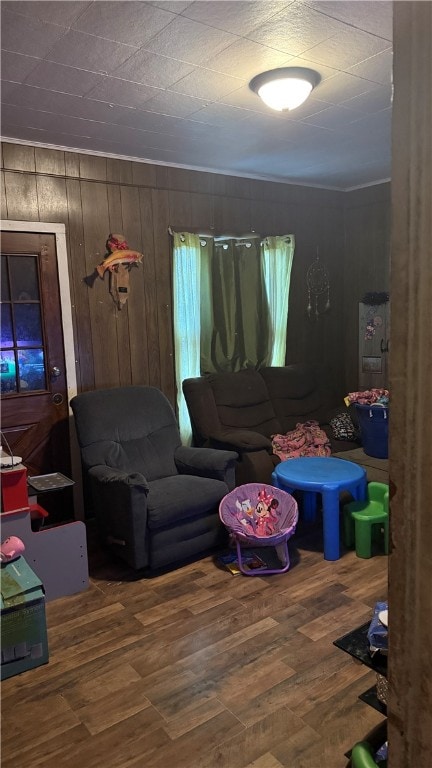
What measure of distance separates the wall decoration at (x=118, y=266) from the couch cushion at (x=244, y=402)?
36.8 inches

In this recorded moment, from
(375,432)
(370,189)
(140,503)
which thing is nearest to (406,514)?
(140,503)

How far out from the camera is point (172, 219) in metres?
4.05

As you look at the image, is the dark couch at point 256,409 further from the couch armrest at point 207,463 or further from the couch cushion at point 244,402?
the couch armrest at point 207,463

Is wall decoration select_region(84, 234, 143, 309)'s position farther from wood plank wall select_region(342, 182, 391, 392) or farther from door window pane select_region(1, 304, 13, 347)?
wood plank wall select_region(342, 182, 391, 392)

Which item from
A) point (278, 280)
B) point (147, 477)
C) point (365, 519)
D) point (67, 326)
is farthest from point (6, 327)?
point (365, 519)

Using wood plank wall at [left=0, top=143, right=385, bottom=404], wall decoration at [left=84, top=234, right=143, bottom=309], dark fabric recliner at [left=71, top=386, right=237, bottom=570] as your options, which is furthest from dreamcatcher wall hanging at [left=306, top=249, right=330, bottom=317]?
dark fabric recliner at [left=71, top=386, right=237, bottom=570]

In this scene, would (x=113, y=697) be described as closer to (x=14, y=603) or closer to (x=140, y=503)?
(x=14, y=603)

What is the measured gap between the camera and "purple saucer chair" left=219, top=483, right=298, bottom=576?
2975 mm

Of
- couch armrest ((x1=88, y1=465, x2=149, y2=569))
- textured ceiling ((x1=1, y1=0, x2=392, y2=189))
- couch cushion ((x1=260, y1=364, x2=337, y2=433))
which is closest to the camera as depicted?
textured ceiling ((x1=1, y1=0, x2=392, y2=189))

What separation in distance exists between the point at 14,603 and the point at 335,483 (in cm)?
180

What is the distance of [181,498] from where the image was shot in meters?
3.03

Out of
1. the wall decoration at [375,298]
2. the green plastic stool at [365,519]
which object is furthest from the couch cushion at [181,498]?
the wall decoration at [375,298]

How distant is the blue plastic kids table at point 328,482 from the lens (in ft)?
10.2

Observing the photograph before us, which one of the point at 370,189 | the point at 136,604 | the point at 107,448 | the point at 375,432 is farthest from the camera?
the point at 370,189
